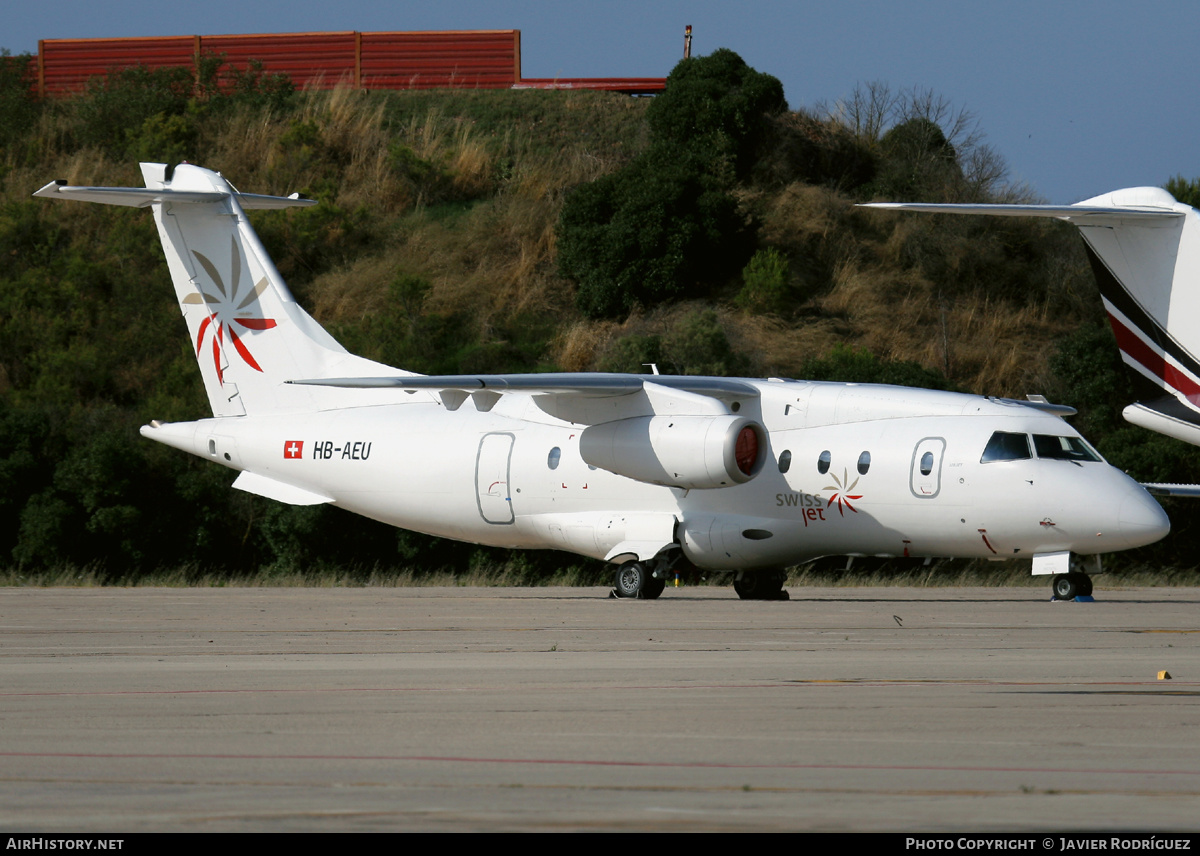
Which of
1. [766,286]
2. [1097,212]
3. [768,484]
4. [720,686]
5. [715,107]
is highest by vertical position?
[715,107]

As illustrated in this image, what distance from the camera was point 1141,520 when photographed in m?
19.1

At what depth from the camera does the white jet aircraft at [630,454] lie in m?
19.9

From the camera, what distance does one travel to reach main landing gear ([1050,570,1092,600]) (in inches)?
781

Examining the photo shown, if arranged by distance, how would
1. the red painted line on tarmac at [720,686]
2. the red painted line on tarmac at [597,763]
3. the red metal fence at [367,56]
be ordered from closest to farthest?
the red painted line on tarmac at [597,763], the red painted line on tarmac at [720,686], the red metal fence at [367,56]

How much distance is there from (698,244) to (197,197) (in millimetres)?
21139

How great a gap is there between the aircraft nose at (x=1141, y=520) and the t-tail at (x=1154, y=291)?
253 centimetres

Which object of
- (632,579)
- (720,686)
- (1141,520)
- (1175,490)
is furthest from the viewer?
(1175,490)

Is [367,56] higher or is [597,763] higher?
[367,56]

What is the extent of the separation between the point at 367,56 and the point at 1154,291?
43350 millimetres

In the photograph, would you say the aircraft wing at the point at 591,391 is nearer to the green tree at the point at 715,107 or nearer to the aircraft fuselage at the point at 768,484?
the aircraft fuselage at the point at 768,484

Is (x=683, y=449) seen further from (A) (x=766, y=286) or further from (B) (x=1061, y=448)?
(A) (x=766, y=286)

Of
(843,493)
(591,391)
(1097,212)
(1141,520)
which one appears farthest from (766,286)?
(1097,212)

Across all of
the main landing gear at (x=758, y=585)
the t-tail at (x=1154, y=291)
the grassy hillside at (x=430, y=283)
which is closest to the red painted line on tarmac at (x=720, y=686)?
the t-tail at (x=1154, y=291)

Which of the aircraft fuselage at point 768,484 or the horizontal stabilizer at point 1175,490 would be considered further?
the horizontal stabilizer at point 1175,490
